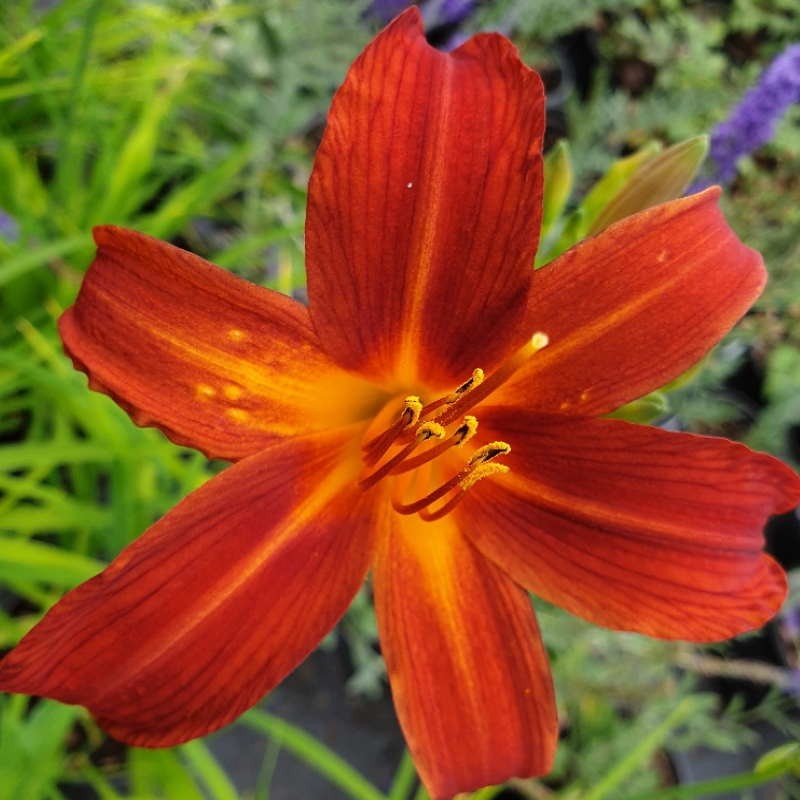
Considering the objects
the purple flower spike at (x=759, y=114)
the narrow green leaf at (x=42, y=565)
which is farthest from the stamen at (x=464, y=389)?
the purple flower spike at (x=759, y=114)

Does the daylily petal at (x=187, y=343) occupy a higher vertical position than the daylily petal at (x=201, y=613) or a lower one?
higher

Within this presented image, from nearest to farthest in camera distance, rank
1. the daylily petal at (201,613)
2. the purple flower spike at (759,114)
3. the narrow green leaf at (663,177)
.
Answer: the daylily petal at (201,613)
the narrow green leaf at (663,177)
the purple flower spike at (759,114)

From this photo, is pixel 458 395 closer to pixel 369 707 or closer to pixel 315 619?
pixel 315 619

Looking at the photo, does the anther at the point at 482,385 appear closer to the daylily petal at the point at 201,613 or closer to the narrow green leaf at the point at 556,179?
the daylily petal at the point at 201,613

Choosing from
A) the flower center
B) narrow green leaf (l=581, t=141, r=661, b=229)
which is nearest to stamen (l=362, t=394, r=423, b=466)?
the flower center

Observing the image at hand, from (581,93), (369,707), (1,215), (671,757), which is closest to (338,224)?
(1,215)

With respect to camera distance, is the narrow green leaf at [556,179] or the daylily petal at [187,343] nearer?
the daylily petal at [187,343]
